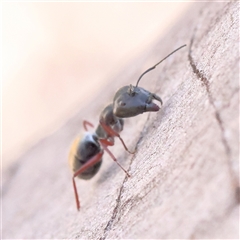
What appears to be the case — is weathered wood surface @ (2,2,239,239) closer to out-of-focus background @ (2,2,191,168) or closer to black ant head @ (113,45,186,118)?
black ant head @ (113,45,186,118)

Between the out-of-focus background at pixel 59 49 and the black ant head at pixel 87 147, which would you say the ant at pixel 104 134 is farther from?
the out-of-focus background at pixel 59 49

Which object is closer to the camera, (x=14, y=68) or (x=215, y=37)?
(x=215, y=37)

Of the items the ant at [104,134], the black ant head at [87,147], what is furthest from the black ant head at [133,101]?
the black ant head at [87,147]

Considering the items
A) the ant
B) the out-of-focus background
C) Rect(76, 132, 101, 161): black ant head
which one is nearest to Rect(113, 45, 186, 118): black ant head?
the ant

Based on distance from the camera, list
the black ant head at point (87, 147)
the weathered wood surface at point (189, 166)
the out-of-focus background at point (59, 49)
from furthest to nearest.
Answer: the out-of-focus background at point (59, 49)
the black ant head at point (87, 147)
the weathered wood surface at point (189, 166)

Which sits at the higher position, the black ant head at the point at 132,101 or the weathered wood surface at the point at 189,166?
the weathered wood surface at the point at 189,166

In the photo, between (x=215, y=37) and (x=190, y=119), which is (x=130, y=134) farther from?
(x=190, y=119)

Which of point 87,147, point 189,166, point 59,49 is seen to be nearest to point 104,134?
point 87,147

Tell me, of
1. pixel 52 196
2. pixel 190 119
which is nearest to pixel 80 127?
pixel 52 196
